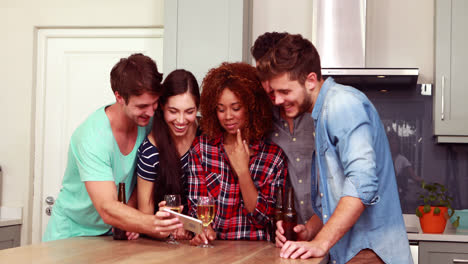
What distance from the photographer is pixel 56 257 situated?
1.78m

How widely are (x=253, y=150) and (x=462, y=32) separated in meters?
1.77

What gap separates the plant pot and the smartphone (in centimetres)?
183

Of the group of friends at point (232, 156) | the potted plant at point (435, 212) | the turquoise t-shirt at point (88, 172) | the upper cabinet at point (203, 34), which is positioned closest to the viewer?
the group of friends at point (232, 156)

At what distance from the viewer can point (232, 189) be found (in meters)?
2.36

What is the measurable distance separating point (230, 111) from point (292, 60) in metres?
0.46

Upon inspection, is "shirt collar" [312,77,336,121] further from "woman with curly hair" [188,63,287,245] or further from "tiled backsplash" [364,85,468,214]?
"tiled backsplash" [364,85,468,214]

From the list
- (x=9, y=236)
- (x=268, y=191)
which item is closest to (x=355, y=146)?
(x=268, y=191)

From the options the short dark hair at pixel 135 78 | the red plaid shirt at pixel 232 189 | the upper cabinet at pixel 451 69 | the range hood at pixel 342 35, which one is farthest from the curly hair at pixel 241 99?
the upper cabinet at pixel 451 69

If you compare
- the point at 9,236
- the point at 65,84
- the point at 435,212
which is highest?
the point at 65,84

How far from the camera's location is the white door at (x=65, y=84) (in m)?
3.94

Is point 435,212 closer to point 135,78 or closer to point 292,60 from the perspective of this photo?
point 292,60

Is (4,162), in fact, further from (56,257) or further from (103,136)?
(56,257)

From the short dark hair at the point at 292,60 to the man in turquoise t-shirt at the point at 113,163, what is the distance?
0.50 m

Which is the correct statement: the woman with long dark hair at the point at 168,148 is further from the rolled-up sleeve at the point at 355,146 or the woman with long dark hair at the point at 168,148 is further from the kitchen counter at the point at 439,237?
the kitchen counter at the point at 439,237
